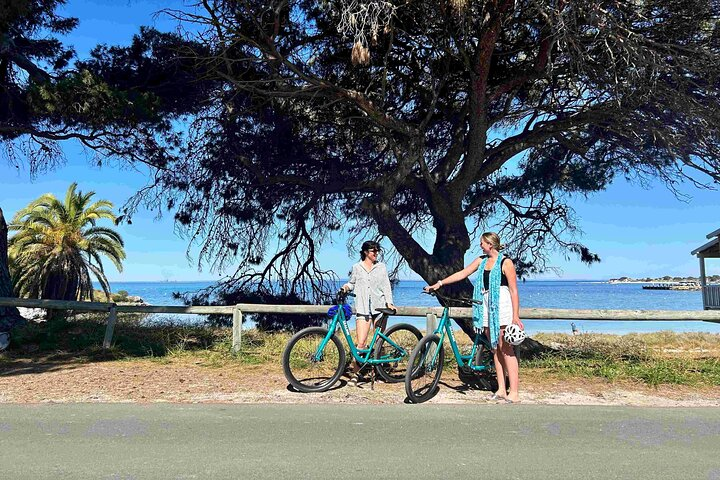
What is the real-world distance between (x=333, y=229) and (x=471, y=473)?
11012 millimetres

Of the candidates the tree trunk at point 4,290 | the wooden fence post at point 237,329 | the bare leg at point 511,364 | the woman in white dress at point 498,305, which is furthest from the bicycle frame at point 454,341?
the tree trunk at point 4,290

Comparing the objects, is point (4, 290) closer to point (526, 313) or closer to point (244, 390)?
point (244, 390)

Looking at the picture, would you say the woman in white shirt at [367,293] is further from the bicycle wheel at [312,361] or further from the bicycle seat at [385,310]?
the bicycle wheel at [312,361]

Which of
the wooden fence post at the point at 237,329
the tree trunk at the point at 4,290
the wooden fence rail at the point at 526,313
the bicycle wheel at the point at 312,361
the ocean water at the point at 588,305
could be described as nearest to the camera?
the bicycle wheel at the point at 312,361

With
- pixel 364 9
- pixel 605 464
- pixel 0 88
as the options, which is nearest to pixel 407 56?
pixel 364 9

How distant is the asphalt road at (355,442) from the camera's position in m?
4.16

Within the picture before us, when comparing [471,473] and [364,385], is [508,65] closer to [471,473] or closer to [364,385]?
[364,385]

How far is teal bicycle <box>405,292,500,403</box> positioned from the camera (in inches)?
262

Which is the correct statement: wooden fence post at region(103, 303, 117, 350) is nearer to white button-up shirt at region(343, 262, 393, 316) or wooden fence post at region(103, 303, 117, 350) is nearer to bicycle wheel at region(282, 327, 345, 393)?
bicycle wheel at region(282, 327, 345, 393)

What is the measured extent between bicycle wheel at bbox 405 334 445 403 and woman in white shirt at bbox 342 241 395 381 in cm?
74

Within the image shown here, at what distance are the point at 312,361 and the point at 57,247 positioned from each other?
2307 cm

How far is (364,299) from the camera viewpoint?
24.4ft

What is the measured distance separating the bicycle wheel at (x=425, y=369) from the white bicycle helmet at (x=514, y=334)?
0.83 m

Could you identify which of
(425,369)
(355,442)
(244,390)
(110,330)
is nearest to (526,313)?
(425,369)
